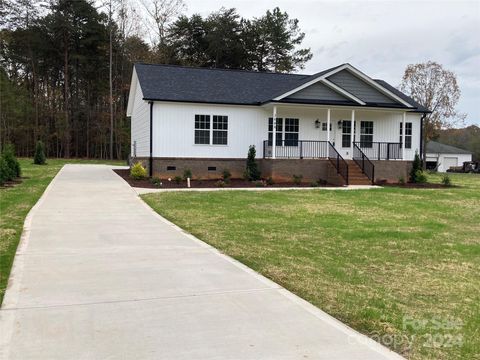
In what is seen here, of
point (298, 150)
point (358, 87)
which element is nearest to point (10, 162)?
point (298, 150)

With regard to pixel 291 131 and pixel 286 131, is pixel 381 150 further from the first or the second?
pixel 286 131

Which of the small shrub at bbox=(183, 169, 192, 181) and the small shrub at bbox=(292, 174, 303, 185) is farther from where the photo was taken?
the small shrub at bbox=(183, 169, 192, 181)

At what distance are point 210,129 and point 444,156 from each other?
4502 centimetres

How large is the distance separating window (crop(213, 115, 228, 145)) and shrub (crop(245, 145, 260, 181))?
5.71 feet

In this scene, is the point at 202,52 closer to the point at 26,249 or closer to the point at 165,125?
the point at 165,125

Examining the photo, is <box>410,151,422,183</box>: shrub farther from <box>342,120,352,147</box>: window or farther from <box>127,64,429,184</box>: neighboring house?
<box>342,120,352,147</box>: window

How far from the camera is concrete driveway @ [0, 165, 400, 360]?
357cm

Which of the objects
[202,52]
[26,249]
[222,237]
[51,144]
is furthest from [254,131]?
[51,144]

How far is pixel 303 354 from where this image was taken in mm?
3504

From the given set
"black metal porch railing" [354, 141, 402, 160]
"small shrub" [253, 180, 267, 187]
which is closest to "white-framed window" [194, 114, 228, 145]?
"small shrub" [253, 180, 267, 187]

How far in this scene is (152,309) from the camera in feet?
14.6

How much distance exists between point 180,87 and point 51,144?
33.6 meters

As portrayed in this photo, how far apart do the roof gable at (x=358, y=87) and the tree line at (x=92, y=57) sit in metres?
23.9

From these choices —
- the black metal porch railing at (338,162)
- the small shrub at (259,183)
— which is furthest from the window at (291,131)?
the small shrub at (259,183)
